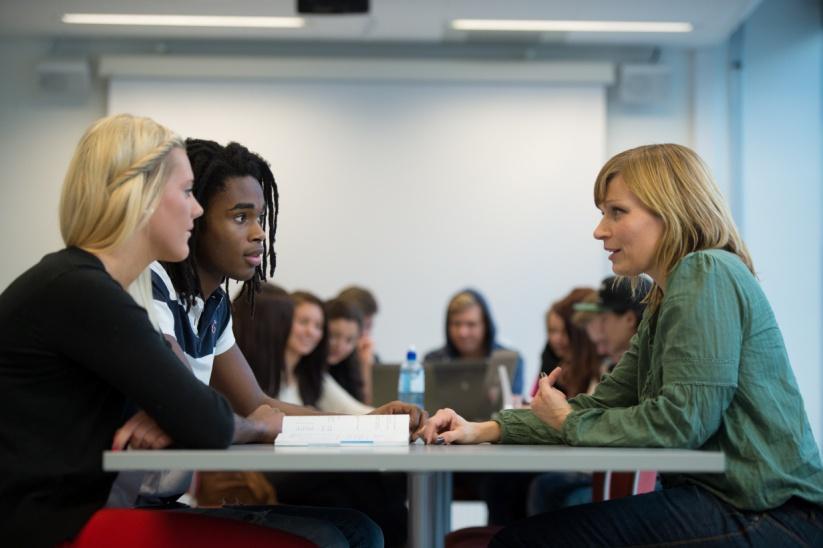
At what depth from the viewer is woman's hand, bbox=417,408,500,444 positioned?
85.0 inches

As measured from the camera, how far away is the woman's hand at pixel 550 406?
2.02 m

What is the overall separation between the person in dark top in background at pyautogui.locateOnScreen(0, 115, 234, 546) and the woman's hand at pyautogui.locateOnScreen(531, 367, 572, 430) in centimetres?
58

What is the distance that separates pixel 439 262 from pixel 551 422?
5.46m

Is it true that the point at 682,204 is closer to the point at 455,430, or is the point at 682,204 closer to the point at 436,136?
the point at 455,430

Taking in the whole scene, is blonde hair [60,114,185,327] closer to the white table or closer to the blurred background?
the white table

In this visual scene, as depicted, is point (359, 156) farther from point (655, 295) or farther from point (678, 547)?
point (678, 547)

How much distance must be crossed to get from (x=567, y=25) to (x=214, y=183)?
5.05m

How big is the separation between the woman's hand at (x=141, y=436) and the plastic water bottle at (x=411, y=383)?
2915 mm

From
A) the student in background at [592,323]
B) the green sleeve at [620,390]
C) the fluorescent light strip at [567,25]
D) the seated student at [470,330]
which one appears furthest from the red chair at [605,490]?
the fluorescent light strip at [567,25]

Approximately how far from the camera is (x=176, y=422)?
5.68 feet

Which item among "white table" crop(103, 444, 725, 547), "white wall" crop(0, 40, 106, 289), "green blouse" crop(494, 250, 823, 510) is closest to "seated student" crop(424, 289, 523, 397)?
"white wall" crop(0, 40, 106, 289)

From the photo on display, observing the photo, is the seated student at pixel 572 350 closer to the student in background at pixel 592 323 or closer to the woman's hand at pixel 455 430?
the student in background at pixel 592 323

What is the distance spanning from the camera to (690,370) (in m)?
1.83

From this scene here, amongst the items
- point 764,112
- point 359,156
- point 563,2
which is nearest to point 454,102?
point 359,156
